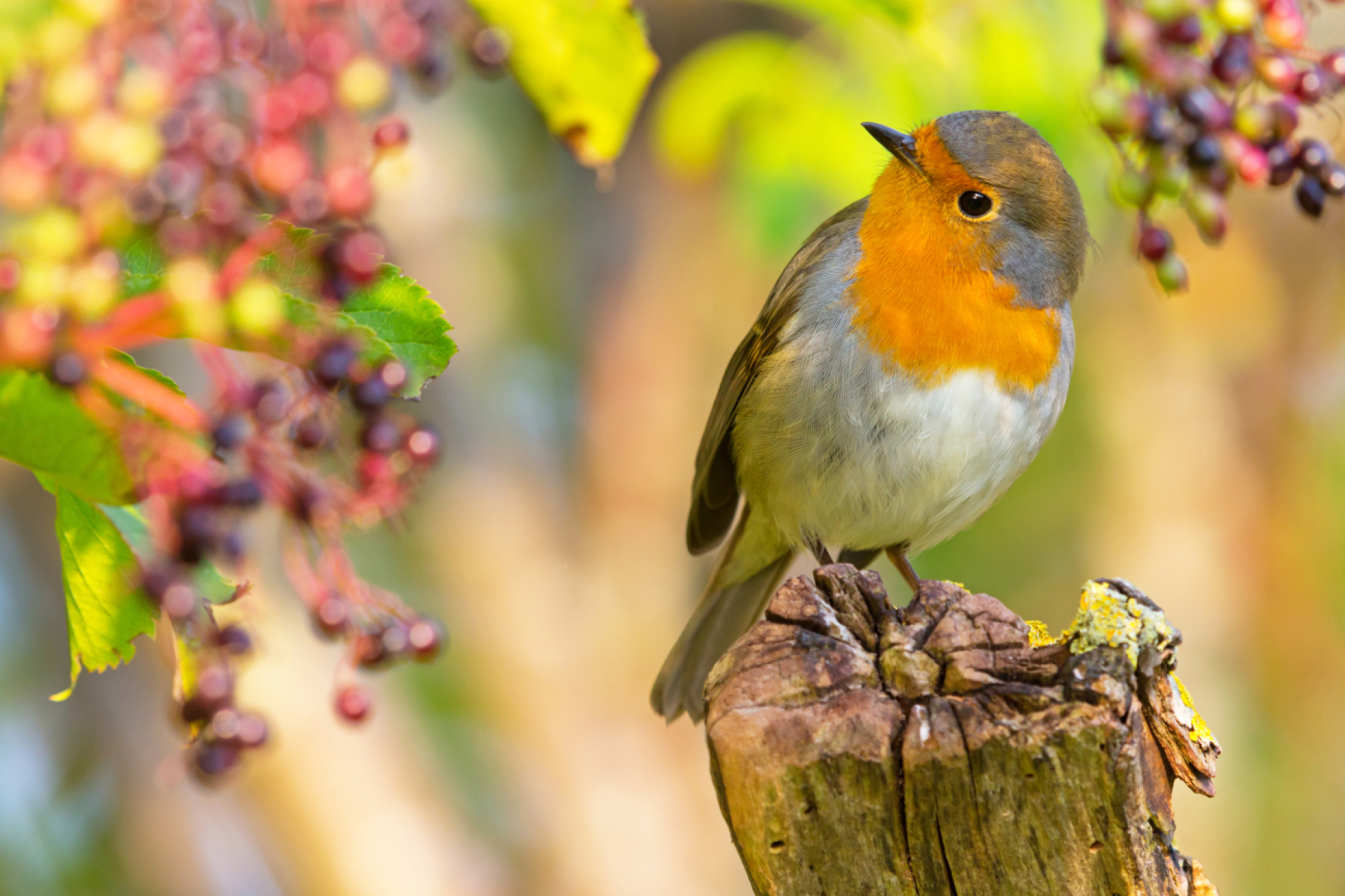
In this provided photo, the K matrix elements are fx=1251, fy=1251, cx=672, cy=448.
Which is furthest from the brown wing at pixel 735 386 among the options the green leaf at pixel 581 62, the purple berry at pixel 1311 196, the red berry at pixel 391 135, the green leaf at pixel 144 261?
the green leaf at pixel 144 261

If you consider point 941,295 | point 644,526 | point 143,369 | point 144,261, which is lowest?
point 143,369

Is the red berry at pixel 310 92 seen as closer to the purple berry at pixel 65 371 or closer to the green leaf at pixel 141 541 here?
the purple berry at pixel 65 371

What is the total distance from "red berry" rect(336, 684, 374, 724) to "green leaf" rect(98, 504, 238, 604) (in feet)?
0.58

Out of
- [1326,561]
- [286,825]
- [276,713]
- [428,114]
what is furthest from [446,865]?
[1326,561]

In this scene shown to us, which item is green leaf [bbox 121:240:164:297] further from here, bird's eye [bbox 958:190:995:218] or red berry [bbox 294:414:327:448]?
bird's eye [bbox 958:190:995:218]

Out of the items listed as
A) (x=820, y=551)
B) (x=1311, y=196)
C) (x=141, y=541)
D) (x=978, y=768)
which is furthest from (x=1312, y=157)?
(x=820, y=551)

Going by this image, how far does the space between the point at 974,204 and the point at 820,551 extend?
1217 millimetres

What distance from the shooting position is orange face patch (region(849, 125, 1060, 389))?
10.5ft

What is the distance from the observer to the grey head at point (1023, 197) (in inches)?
124

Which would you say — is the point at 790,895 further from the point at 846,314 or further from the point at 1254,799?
the point at 1254,799

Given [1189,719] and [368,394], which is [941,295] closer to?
[1189,719]

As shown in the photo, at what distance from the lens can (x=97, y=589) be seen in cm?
142

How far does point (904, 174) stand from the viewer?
326 cm

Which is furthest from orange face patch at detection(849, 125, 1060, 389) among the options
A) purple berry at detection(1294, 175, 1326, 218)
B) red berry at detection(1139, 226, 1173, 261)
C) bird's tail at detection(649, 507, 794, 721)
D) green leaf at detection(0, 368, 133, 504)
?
green leaf at detection(0, 368, 133, 504)
